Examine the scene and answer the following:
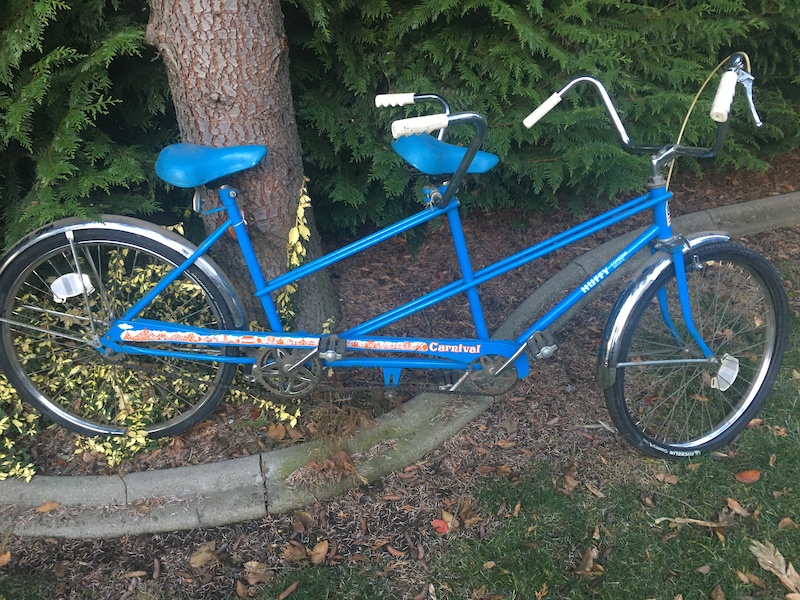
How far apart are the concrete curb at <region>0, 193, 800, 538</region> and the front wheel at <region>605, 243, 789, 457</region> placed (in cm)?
89

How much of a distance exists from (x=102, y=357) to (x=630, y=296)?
7.27 ft

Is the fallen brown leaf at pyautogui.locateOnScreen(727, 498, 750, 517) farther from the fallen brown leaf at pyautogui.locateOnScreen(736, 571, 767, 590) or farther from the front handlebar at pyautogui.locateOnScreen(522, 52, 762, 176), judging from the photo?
the front handlebar at pyautogui.locateOnScreen(522, 52, 762, 176)

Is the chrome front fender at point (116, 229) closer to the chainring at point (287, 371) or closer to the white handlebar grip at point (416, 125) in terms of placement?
the chainring at point (287, 371)

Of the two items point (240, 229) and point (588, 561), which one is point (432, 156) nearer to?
point (240, 229)

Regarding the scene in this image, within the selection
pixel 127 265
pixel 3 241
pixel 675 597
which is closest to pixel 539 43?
pixel 127 265

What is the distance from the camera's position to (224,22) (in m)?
2.31

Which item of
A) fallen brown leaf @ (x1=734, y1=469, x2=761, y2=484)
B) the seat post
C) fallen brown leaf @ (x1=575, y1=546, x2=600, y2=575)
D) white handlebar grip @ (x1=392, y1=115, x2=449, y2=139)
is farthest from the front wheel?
the seat post

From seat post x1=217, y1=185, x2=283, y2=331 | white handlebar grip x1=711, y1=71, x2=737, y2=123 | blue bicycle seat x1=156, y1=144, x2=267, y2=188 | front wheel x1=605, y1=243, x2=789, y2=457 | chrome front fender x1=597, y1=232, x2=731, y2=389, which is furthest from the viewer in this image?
front wheel x1=605, y1=243, x2=789, y2=457

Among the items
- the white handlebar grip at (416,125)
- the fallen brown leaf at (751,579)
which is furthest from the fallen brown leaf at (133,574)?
the fallen brown leaf at (751,579)

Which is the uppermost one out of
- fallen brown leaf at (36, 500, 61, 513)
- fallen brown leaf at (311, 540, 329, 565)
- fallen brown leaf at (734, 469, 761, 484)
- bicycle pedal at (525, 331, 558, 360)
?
bicycle pedal at (525, 331, 558, 360)

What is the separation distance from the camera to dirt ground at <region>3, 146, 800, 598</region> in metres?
2.28

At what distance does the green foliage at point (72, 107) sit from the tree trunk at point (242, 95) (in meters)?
0.22

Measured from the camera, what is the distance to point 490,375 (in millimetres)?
2557

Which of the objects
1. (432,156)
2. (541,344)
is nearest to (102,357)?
(432,156)
